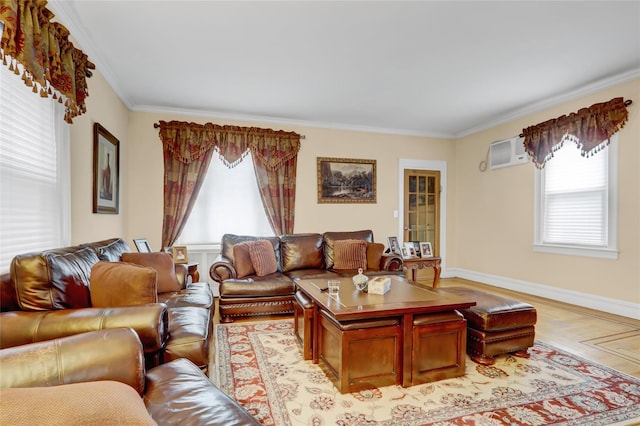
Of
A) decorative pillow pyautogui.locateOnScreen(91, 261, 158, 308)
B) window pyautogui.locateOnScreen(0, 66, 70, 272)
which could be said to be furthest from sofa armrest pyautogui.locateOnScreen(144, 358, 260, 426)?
window pyautogui.locateOnScreen(0, 66, 70, 272)

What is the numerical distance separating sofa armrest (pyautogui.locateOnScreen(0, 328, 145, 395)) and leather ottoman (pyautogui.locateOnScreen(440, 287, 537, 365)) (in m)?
2.21

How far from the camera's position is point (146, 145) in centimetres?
444

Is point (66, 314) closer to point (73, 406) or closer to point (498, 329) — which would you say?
point (73, 406)

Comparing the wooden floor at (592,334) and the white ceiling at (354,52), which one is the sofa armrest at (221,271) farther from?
the white ceiling at (354,52)

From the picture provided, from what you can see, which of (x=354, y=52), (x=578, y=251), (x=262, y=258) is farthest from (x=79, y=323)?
(x=578, y=251)

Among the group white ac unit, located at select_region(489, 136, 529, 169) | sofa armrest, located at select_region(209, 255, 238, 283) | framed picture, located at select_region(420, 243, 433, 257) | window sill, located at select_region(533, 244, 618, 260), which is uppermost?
white ac unit, located at select_region(489, 136, 529, 169)

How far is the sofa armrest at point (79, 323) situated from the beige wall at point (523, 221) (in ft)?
15.1

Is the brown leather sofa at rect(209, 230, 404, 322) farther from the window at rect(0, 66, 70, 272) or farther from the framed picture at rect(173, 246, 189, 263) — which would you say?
the window at rect(0, 66, 70, 272)

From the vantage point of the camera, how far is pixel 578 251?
400cm

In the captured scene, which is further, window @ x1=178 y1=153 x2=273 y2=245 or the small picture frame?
the small picture frame

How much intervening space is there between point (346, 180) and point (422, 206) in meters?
1.56

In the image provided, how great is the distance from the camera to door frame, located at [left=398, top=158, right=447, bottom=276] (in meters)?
5.64

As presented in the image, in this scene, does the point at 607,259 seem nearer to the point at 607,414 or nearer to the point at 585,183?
the point at 585,183

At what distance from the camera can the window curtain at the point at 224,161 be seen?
446 centimetres
